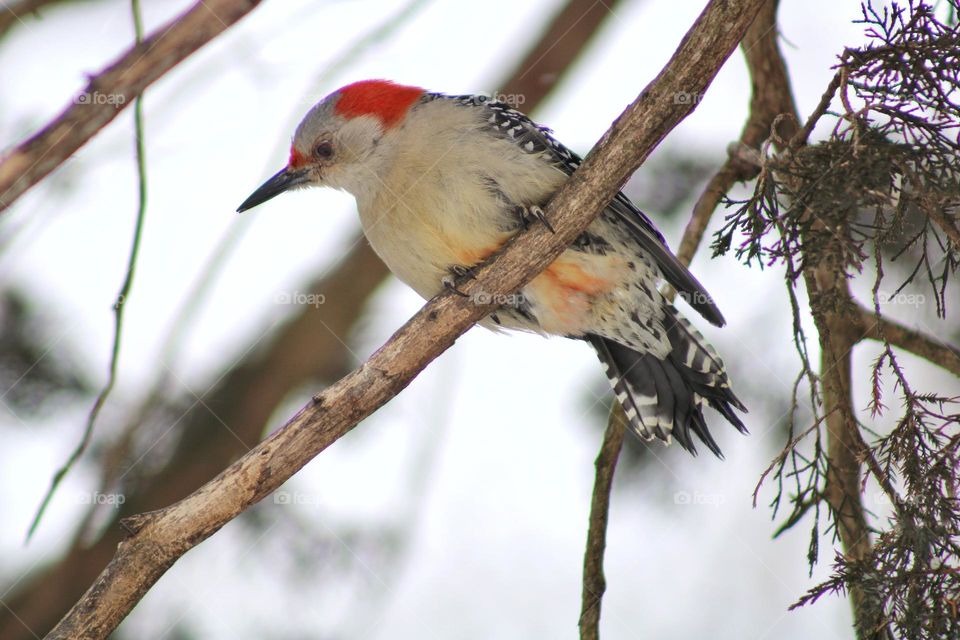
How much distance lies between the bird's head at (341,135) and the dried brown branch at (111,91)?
2.13 m

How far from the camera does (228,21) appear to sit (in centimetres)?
276

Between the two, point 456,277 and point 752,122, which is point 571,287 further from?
point 752,122

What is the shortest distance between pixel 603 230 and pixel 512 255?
93cm

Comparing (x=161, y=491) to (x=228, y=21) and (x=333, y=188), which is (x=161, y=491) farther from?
(x=228, y=21)

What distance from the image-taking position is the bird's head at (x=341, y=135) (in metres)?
4.96

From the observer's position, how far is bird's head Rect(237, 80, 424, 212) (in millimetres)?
4957

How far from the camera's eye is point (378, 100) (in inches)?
197

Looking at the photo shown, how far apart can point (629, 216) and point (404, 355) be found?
144 centimetres
